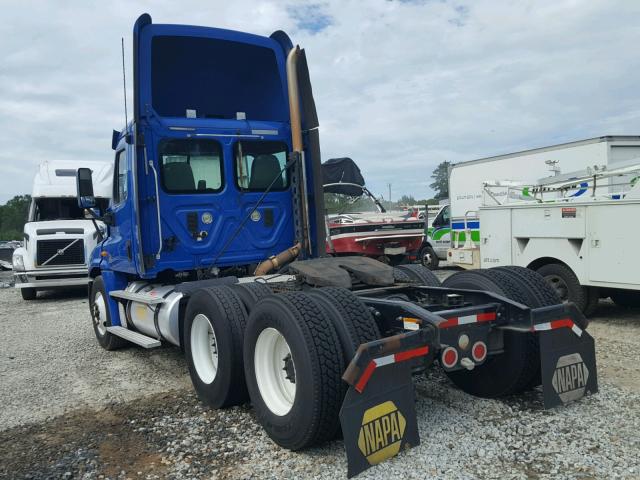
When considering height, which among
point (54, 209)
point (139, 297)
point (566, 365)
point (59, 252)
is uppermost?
point (54, 209)

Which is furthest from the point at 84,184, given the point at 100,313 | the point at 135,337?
the point at 135,337

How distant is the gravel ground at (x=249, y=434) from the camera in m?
3.39

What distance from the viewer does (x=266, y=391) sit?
3984 mm

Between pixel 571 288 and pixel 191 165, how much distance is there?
541 cm

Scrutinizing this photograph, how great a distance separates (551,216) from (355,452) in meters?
6.09

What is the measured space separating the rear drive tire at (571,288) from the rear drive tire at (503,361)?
11.4ft

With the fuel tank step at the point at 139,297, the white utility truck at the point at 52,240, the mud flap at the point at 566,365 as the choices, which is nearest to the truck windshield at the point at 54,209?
the white utility truck at the point at 52,240

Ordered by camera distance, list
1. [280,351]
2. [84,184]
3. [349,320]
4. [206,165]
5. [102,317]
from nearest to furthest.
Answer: [349,320] → [280,351] → [206,165] → [84,184] → [102,317]

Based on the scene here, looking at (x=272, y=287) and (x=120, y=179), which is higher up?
(x=120, y=179)

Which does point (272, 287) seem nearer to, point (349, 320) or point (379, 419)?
point (349, 320)

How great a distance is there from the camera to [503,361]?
4.27m

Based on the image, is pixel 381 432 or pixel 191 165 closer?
pixel 381 432

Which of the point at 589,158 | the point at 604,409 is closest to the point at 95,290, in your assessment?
the point at 604,409

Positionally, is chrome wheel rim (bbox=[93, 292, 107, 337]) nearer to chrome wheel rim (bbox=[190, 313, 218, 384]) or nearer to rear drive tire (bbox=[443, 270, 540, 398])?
chrome wheel rim (bbox=[190, 313, 218, 384])
